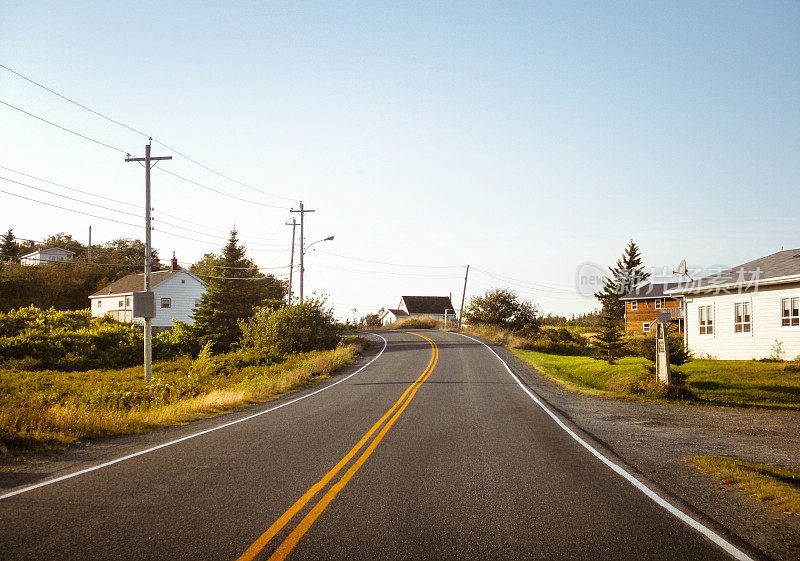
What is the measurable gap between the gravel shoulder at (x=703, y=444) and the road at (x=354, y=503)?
19.8 inches

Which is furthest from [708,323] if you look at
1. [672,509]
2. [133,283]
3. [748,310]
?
[133,283]

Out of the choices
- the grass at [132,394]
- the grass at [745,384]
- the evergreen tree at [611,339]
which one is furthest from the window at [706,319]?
the grass at [132,394]

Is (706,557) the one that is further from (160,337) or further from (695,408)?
(160,337)

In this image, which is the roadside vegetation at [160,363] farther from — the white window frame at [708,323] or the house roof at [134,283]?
the white window frame at [708,323]

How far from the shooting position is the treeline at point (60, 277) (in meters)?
62.6

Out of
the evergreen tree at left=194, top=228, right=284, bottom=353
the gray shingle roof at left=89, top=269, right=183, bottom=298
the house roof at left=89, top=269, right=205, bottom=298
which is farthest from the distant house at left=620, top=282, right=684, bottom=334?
the gray shingle roof at left=89, top=269, right=183, bottom=298

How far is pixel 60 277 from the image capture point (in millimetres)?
68125

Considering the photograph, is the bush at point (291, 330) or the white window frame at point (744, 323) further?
the bush at point (291, 330)

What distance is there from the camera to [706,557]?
4.82 m

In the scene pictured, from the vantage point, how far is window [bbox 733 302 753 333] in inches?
1143

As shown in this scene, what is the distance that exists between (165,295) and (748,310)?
51.7m

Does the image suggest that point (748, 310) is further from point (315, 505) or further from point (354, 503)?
point (315, 505)

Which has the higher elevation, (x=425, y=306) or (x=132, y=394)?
(x=425, y=306)

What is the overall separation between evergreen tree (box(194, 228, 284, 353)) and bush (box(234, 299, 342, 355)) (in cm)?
959
